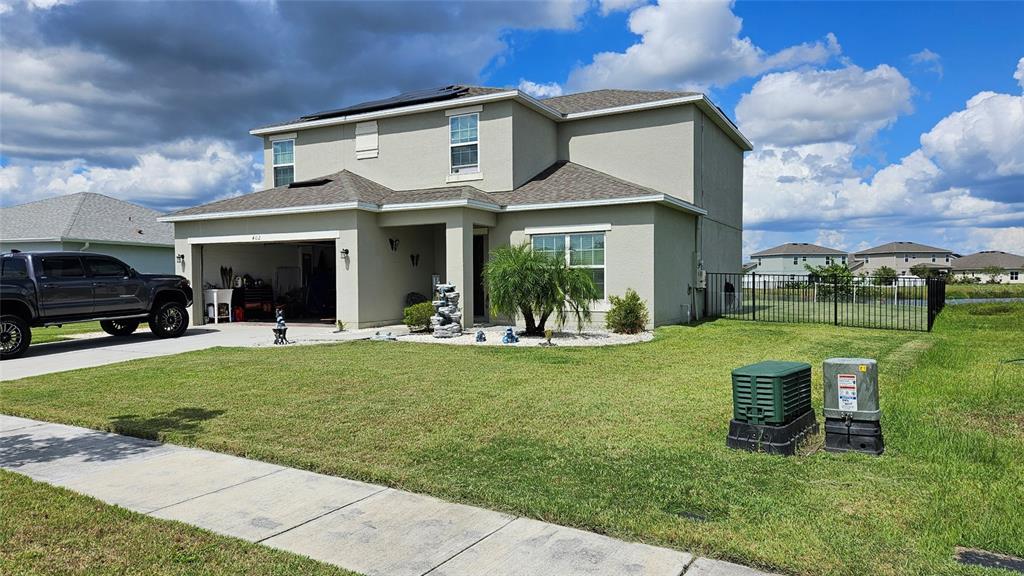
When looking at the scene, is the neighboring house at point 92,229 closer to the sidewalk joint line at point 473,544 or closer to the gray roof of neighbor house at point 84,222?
the gray roof of neighbor house at point 84,222

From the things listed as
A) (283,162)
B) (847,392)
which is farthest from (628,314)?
(283,162)

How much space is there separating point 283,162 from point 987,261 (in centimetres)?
9638

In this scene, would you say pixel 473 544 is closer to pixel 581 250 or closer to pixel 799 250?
pixel 581 250

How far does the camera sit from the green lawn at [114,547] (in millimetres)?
3516

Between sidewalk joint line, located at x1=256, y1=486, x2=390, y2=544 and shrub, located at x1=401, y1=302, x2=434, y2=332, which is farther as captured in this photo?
shrub, located at x1=401, y1=302, x2=434, y2=332

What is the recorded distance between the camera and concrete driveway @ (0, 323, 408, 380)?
37.0 feet

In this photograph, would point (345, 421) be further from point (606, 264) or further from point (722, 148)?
point (722, 148)

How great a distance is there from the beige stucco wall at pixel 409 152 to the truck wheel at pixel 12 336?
10.4m

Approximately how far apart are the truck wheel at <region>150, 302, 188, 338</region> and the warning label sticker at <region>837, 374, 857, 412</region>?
14.5 metres

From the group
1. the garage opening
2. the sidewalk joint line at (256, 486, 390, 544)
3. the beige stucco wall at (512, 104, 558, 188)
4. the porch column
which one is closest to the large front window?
the porch column

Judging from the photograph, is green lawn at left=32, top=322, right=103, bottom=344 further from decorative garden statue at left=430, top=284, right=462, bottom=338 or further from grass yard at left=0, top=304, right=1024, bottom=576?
decorative garden statue at left=430, top=284, right=462, bottom=338

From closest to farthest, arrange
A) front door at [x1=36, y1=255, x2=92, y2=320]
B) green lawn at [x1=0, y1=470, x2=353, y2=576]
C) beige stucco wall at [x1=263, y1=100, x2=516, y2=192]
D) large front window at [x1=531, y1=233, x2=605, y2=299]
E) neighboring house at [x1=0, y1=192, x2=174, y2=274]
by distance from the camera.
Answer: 1. green lawn at [x1=0, y1=470, x2=353, y2=576]
2. front door at [x1=36, y1=255, x2=92, y2=320]
3. large front window at [x1=531, y1=233, x2=605, y2=299]
4. beige stucco wall at [x1=263, y1=100, x2=516, y2=192]
5. neighboring house at [x1=0, y1=192, x2=174, y2=274]

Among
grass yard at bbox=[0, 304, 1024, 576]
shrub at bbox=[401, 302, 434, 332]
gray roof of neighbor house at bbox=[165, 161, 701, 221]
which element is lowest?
grass yard at bbox=[0, 304, 1024, 576]

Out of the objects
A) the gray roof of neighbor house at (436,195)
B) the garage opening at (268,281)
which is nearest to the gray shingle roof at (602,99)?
the gray roof of neighbor house at (436,195)
